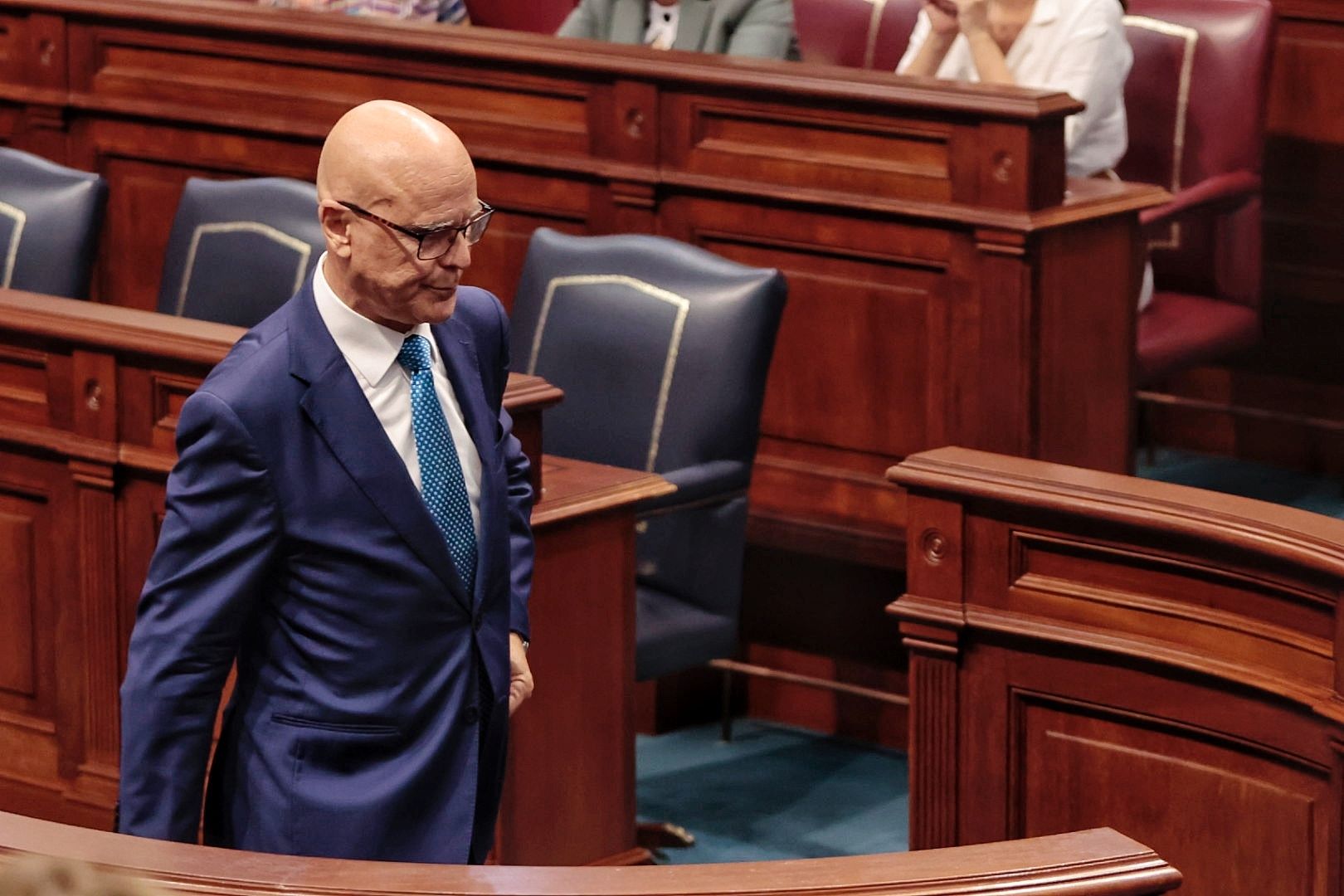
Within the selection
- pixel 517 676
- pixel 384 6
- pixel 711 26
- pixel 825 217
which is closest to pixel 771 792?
pixel 825 217

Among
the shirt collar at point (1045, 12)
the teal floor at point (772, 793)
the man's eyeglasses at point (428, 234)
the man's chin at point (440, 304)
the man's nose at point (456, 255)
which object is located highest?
the shirt collar at point (1045, 12)

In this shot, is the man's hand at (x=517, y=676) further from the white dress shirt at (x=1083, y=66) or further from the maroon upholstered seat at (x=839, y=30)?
the maroon upholstered seat at (x=839, y=30)

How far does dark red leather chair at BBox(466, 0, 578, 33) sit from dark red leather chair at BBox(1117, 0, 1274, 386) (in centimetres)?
159

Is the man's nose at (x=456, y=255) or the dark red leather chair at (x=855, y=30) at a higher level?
the dark red leather chair at (x=855, y=30)

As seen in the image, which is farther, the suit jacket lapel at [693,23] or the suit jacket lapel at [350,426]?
the suit jacket lapel at [693,23]

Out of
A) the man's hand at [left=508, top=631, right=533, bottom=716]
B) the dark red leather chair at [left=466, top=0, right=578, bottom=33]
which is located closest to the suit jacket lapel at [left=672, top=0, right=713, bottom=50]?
the dark red leather chair at [left=466, top=0, right=578, bottom=33]

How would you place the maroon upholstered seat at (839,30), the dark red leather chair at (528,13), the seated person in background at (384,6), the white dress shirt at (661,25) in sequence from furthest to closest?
the dark red leather chair at (528,13)
the seated person in background at (384,6)
the maroon upholstered seat at (839,30)
the white dress shirt at (661,25)

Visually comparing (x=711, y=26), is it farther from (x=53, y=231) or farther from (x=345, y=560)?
(x=345, y=560)

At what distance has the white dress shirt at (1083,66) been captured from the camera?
13.2 feet

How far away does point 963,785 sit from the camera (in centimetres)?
246

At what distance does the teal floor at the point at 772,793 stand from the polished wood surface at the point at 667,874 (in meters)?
1.80

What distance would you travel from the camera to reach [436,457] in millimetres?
1907

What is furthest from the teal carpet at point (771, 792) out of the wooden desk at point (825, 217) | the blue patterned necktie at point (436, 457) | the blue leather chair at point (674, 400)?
the blue patterned necktie at point (436, 457)

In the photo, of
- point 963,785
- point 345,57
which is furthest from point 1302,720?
point 345,57
